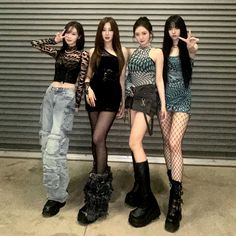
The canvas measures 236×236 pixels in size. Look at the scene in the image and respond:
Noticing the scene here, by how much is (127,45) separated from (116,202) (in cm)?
202

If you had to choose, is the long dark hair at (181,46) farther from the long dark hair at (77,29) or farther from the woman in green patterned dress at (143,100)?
the long dark hair at (77,29)

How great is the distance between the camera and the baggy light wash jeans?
3.06 m

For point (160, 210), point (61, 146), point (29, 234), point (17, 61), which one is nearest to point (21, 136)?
point (17, 61)

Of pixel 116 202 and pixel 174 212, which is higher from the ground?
pixel 174 212

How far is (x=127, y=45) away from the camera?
14.2 ft

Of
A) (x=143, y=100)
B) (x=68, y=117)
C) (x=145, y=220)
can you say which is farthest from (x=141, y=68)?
(x=145, y=220)

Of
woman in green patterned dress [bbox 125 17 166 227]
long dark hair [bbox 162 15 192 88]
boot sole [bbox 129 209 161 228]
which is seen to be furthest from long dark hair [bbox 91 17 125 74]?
boot sole [bbox 129 209 161 228]

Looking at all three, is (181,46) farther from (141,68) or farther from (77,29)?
(77,29)

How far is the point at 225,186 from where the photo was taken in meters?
3.83

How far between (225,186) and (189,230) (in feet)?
3.55

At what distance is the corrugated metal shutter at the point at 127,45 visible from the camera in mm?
4199

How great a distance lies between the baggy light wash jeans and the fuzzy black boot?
0.29 meters

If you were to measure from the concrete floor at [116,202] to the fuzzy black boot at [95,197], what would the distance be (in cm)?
8

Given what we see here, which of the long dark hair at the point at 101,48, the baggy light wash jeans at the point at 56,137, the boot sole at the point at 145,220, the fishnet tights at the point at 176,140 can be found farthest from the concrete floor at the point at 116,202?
the long dark hair at the point at 101,48
